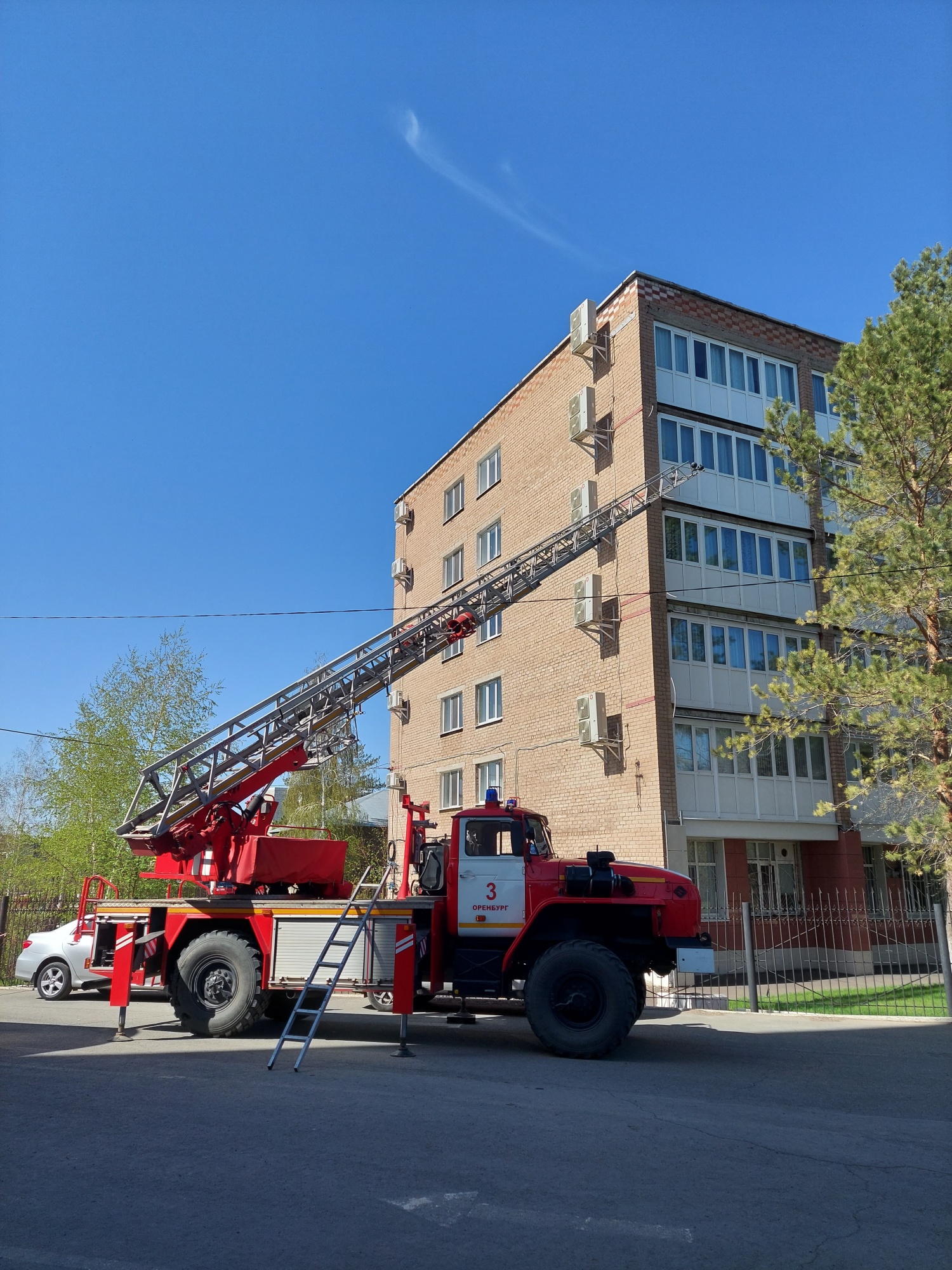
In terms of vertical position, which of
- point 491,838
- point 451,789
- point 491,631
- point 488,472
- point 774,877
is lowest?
point 774,877

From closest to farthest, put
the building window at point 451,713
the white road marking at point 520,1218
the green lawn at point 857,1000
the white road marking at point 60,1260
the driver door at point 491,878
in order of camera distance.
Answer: the white road marking at point 60,1260, the white road marking at point 520,1218, the driver door at point 491,878, the green lawn at point 857,1000, the building window at point 451,713

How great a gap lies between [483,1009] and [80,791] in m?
11.7

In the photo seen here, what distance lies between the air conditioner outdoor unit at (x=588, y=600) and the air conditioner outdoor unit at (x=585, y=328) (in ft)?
19.7

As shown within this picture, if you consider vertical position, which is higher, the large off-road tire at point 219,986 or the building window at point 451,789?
the building window at point 451,789

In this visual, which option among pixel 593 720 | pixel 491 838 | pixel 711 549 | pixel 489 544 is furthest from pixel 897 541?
pixel 489 544

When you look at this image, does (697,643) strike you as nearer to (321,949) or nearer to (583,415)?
(583,415)

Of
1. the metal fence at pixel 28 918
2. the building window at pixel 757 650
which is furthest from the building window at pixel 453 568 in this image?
the metal fence at pixel 28 918

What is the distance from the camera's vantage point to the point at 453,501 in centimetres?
3181

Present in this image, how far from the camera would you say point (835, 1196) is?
5.41 metres

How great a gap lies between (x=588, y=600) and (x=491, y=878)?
38.2 ft

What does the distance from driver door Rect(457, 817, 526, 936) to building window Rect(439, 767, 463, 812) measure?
656 inches

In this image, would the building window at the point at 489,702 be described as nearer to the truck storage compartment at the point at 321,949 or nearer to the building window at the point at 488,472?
the building window at the point at 488,472

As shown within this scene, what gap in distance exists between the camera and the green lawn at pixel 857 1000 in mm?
15469

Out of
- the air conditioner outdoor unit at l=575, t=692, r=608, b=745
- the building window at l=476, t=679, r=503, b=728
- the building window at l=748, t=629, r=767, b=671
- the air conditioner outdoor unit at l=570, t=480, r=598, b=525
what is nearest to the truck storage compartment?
the air conditioner outdoor unit at l=575, t=692, r=608, b=745
